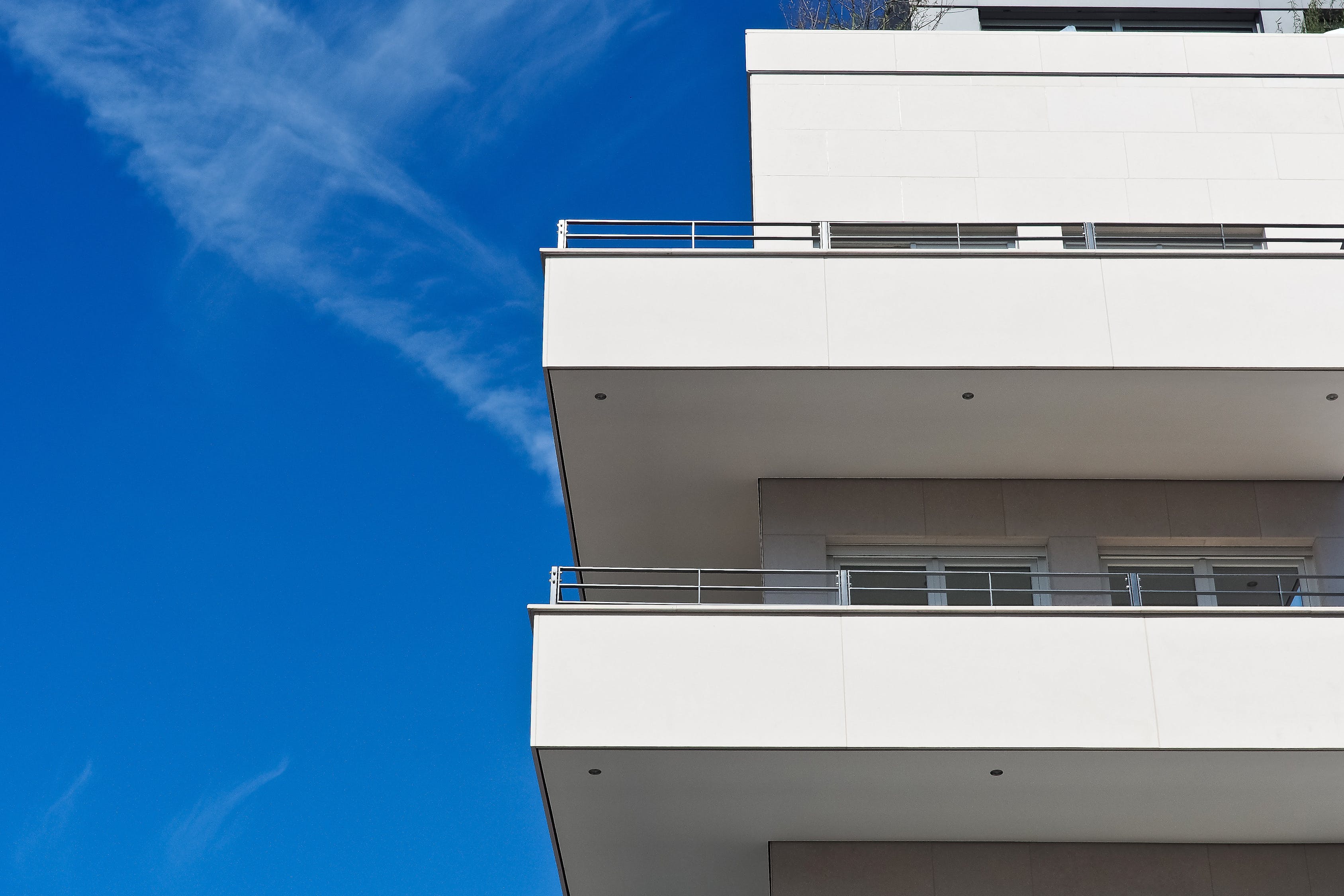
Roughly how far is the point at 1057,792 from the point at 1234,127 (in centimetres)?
822

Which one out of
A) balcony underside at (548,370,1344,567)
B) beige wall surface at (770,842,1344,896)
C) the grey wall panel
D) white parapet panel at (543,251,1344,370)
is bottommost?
beige wall surface at (770,842,1344,896)

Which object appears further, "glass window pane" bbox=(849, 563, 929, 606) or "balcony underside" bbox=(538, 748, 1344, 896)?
"glass window pane" bbox=(849, 563, 929, 606)

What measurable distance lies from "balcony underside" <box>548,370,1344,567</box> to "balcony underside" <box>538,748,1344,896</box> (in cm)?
346

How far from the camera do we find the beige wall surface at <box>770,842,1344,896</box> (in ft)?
42.2

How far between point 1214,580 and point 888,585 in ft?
10.7

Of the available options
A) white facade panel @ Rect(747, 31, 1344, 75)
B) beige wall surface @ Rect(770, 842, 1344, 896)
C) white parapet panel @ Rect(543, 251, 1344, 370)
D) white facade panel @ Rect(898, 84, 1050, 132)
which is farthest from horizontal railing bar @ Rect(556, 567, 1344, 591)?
white facade panel @ Rect(747, 31, 1344, 75)

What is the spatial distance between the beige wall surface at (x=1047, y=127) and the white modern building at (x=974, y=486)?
4 cm

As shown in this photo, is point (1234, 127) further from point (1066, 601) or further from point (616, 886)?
point (616, 886)

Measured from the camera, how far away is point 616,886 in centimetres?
1445

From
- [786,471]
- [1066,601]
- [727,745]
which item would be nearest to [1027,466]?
[1066,601]

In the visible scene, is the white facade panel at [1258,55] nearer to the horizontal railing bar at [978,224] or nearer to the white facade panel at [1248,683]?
the horizontal railing bar at [978,224]

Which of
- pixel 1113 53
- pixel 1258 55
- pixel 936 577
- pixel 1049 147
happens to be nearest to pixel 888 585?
pixel 936 577

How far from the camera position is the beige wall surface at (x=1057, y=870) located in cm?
1288

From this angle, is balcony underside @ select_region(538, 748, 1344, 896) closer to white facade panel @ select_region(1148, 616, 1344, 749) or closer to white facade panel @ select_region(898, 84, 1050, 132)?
white facade panel @ select_region(1148, 616, 1344, 749)
